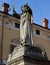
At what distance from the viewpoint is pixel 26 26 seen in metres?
9.43

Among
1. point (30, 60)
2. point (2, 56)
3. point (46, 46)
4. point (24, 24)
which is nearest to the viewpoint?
point (30, 60)

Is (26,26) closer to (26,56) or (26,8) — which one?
(26,8)

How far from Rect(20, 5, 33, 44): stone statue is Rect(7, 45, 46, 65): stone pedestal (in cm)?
40

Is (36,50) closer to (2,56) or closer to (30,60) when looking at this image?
(30,60)

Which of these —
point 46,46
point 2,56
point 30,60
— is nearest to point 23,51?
point 30,60

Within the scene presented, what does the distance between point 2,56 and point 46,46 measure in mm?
6591

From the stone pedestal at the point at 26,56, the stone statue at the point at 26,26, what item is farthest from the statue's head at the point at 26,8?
the stone pedestal at the point at 26,56

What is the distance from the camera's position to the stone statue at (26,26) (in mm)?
9274

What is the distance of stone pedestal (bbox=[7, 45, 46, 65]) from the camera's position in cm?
859

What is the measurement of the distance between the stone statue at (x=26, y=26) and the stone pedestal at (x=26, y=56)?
0.40 meters

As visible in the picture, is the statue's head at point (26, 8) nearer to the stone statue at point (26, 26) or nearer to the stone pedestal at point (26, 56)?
the stone statue at point (26, 26)

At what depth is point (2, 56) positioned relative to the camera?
25.8m

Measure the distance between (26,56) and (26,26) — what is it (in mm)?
1322

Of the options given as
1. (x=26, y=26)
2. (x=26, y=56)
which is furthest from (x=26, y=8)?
(x=26, y=56)
